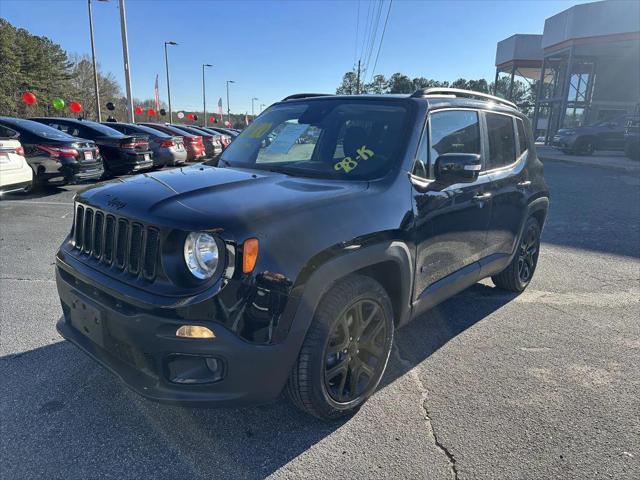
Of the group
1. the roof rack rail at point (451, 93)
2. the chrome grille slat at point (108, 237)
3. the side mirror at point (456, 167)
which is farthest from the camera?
the roof rack rail at point (451, 93)

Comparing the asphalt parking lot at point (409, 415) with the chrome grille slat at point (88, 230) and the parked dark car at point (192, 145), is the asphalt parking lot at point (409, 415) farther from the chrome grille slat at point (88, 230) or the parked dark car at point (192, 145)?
the parked dark car at point (192, 145)

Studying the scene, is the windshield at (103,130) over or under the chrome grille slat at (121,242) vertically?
over

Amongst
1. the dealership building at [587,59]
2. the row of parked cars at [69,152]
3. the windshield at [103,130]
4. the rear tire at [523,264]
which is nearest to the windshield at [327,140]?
the rear tire at [523,264]

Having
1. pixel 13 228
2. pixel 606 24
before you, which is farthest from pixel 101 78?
pixel 13 228

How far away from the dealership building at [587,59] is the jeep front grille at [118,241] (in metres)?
30.4

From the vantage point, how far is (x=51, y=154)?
9531mm

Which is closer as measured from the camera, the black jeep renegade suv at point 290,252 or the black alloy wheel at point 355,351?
the black jeep renegade suv at point 290,252

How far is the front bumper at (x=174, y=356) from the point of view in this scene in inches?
81.0

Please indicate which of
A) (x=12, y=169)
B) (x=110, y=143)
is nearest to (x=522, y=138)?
(x=12, y=169)

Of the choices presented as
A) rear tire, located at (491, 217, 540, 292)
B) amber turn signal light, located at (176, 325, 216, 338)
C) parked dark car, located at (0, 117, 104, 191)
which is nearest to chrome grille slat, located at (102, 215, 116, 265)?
amber turn signal light, located at (176, 325, 216, 338)

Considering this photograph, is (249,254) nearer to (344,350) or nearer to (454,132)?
(344,350)

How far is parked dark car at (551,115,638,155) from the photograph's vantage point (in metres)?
21.5

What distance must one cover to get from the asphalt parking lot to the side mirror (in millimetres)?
1327

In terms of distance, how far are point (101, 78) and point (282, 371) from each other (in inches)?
2566
